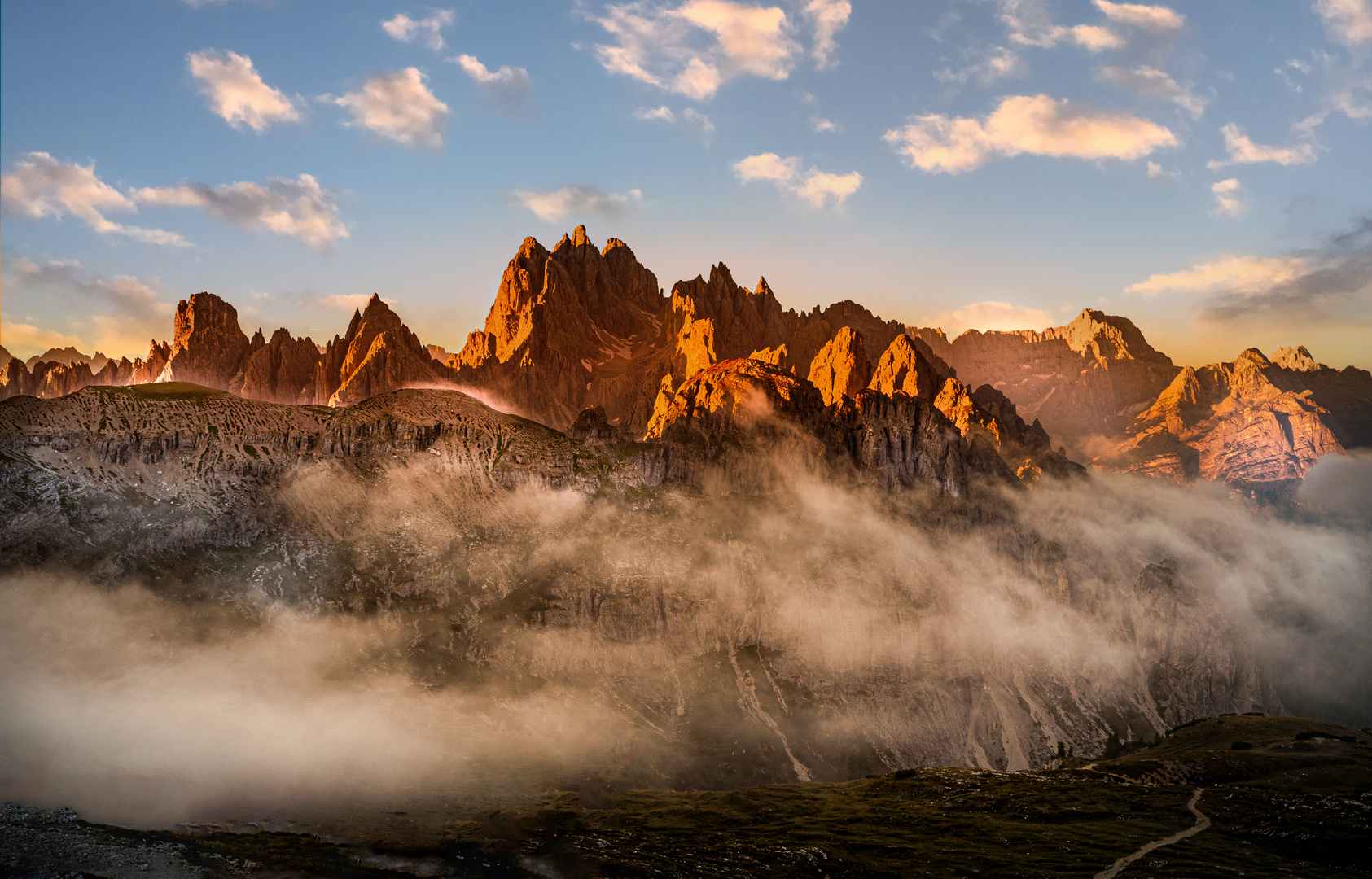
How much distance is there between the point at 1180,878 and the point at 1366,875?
41044 mm

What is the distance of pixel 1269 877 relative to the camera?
19812 cm

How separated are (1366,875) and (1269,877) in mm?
21930

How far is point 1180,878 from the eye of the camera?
7844 inches

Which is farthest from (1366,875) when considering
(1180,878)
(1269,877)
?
(1180,878)

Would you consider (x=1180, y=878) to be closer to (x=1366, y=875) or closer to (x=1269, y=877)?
(x=1269, y=877)

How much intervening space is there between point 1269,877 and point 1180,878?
19.2m
